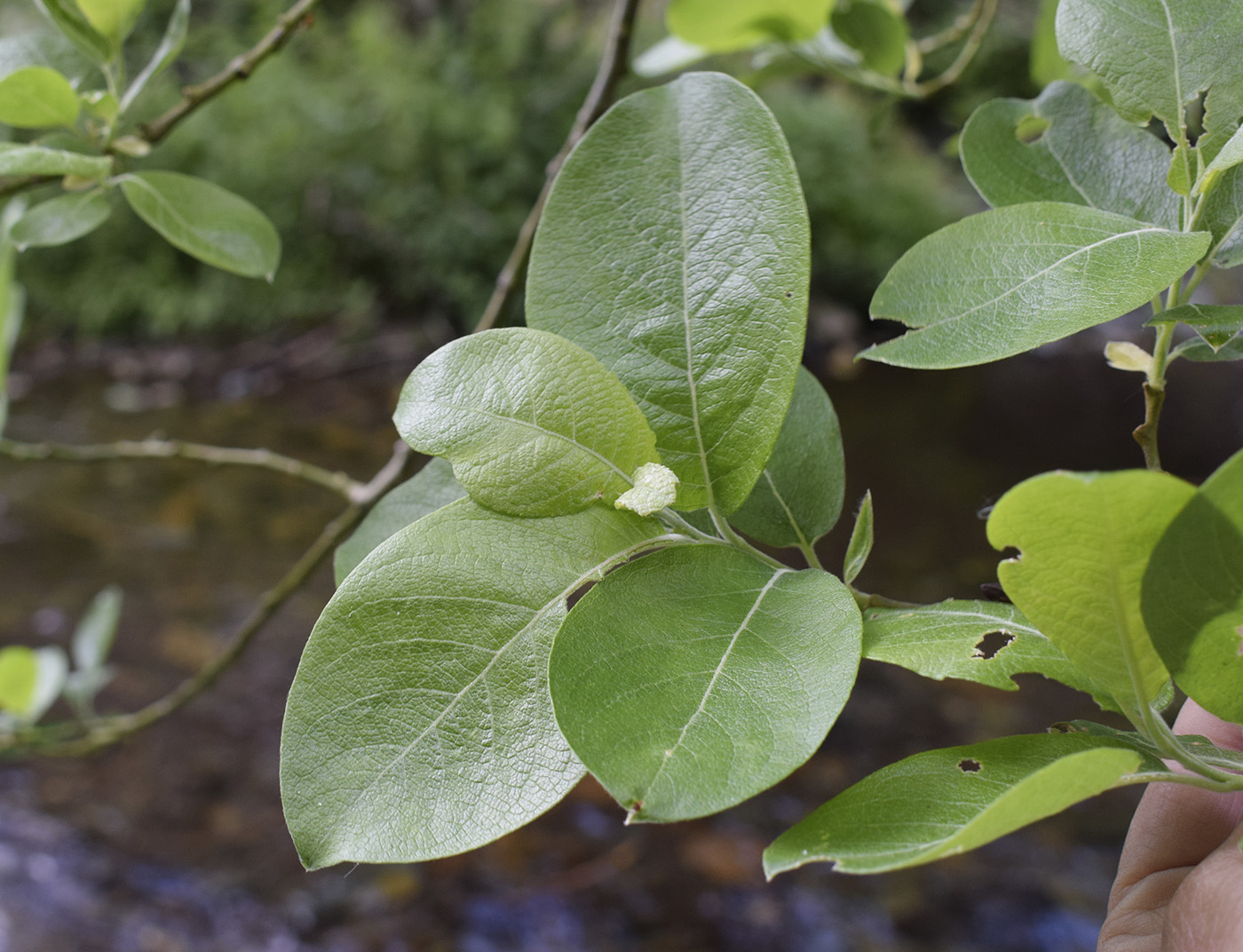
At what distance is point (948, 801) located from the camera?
11.6 inches

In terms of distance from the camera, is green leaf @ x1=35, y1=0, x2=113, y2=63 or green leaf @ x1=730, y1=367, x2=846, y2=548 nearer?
green leaf @ x1=730, y1=367, x2=846, y2=548

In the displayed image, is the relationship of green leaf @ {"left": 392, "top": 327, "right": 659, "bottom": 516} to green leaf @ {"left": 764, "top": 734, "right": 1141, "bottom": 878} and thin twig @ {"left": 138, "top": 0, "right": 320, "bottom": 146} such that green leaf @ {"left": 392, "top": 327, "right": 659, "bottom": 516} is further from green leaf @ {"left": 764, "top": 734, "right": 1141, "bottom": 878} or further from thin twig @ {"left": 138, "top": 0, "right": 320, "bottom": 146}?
thin twig @ {"left": 138, "top": 0, "right": 320, "bottom": 146}

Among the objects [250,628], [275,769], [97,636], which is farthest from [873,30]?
[275,769]

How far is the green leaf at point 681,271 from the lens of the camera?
0.35 m

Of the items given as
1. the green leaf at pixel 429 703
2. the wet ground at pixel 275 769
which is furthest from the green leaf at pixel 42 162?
the wet ground at pixel 275 769

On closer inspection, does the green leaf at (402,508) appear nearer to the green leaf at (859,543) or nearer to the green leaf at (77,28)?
the green leaf at (859,543)

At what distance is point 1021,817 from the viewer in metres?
0.25

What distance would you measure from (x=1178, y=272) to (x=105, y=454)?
89 centimetres

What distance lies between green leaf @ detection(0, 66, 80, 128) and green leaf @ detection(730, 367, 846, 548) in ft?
1.41

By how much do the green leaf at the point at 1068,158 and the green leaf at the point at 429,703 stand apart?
0.91ft

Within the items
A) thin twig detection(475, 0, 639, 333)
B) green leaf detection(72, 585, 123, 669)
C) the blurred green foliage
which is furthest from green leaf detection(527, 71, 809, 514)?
the blurred green foliage

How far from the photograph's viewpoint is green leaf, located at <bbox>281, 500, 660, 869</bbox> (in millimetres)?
303

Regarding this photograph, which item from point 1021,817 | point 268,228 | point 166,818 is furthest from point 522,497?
point 166,818

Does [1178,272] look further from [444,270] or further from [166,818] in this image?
[444,270]
